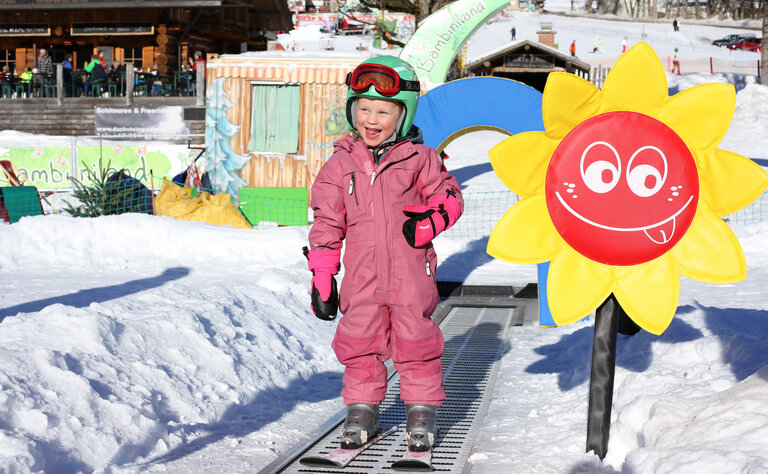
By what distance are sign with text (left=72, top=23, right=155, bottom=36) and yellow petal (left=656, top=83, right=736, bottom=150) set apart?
28.6m

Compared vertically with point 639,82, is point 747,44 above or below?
above

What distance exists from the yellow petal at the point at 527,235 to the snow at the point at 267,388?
34.1 inches

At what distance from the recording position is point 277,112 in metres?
18.4

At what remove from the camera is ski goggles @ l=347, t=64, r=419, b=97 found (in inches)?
161

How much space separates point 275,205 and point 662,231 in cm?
1235

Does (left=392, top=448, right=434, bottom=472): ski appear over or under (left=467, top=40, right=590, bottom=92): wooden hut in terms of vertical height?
under

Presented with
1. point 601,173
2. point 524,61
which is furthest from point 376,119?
point 524,61

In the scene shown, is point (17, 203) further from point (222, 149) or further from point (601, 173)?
point (601, 173)

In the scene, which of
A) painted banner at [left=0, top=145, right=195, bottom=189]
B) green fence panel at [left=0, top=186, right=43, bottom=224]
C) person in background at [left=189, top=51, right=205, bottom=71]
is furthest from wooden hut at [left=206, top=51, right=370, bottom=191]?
person in background at [left=189, top=51, right=205, bottom=71]

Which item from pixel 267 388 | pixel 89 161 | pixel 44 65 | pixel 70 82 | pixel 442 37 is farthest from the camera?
pixel 70 82

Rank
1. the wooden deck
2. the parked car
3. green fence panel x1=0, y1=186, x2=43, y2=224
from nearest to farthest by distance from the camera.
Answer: green fence panel x1=0, y1=186, x2=43, y2=224 < the wooden deck < the parked car

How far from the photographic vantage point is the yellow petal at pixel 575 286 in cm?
365

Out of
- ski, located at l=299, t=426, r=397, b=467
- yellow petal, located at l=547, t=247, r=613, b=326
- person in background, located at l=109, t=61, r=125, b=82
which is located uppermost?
person in background, located at l=109, t=61, r=125, b=82

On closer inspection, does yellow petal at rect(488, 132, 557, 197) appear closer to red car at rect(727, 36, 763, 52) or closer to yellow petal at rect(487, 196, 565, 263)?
yellow petal at rect(487, 196, 565, 263)
